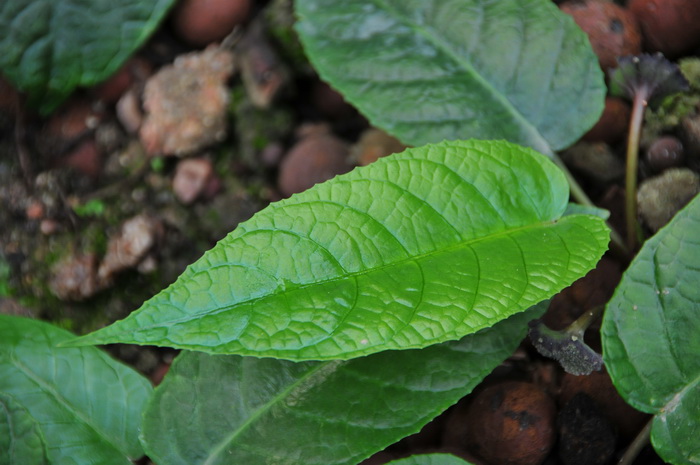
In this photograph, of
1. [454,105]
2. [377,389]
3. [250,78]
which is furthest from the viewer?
[250,78]

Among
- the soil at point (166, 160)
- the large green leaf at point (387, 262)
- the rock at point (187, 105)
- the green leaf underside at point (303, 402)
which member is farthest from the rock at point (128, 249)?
the large green leaf at point (387, 262)

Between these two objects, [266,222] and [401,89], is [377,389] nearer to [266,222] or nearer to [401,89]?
[266,222]

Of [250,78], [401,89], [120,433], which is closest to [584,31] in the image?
[401,89]

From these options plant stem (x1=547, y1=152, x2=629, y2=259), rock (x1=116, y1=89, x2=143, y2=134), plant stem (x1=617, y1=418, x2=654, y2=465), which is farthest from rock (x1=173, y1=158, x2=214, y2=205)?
plant stem (x1=617, y1=418, x2=654, y2=465)

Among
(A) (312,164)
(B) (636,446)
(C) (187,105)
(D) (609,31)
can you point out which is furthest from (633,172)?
(C) (187,105)

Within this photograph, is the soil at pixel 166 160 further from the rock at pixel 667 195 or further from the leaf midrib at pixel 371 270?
the leaf midrib at pixel 371 270

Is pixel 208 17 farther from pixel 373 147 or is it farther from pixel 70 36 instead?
pixel 373 147
